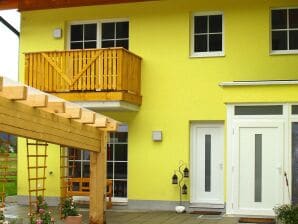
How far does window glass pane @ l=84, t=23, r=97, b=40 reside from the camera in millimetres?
17234

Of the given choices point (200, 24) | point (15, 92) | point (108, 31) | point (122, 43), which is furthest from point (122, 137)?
point (15, 92)

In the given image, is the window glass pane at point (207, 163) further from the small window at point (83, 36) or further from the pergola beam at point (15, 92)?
the pergola beam at point (15, 92)

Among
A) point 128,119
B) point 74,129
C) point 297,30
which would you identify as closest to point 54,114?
point 74,129

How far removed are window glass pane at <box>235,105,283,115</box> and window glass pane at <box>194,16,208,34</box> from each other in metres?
3.19

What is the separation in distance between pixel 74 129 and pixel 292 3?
25.7 ft

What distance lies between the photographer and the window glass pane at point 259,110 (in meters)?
13.8

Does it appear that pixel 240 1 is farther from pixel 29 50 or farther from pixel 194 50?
pixel 29 50

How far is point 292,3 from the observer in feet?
51.1

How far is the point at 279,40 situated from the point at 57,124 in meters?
8.06

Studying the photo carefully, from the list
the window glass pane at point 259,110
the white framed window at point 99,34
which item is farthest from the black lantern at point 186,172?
the white framed window at point 99,34

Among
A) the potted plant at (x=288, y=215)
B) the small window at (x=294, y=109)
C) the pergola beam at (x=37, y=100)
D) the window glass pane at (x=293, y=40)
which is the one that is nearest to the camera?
the pergola beam at (x=37, y=100)

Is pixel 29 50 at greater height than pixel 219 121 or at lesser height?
greater

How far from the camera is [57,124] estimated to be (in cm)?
970

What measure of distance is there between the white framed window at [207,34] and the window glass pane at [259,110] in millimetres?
2460
